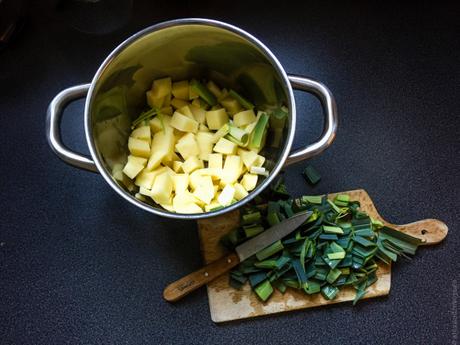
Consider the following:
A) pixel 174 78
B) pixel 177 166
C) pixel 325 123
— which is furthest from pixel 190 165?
pixel 325 123

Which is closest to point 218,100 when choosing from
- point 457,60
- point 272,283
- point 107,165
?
point 107,165

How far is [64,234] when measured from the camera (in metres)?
1.52

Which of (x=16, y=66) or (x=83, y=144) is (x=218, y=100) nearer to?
(x=83, y=144)

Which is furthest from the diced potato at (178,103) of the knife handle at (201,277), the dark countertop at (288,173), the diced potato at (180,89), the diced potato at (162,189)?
the knife handle at (201,277)

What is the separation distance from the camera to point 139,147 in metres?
1.37

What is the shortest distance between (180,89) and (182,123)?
11 centimetres

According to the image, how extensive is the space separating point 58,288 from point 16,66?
704mm

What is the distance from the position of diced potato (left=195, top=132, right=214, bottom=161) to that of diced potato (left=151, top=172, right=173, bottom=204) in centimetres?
12

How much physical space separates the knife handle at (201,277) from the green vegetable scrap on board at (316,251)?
3 cm

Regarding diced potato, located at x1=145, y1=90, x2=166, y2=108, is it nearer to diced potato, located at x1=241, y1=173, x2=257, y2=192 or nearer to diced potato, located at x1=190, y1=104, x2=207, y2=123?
diced potato, located at x1=190, y1=104, x2=207, y2=123

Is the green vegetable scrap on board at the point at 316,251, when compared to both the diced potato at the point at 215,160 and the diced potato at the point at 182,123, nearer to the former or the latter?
the diced potato at the point at 215,160

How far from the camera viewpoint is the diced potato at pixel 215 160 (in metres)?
1.38

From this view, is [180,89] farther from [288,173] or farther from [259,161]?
[288,173]

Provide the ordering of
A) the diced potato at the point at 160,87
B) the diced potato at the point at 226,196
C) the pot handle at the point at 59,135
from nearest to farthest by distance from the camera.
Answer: the pot handle at the point at 59,135
the diced potato at the point at 226,196
the diced potato at the point at 160,87
